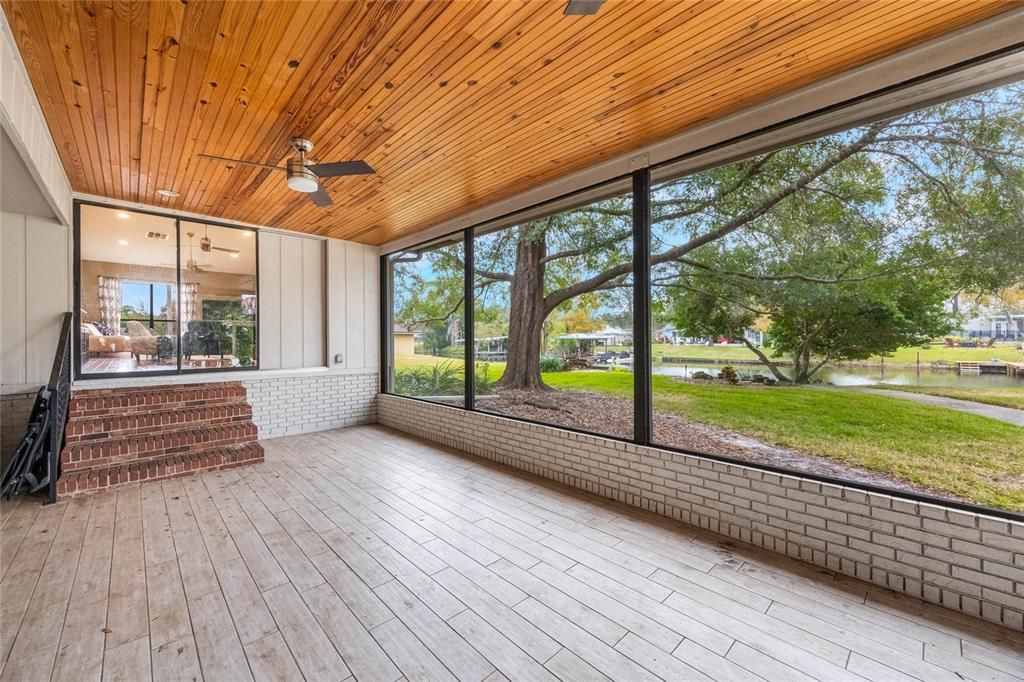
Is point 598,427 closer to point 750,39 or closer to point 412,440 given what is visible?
point 412,440

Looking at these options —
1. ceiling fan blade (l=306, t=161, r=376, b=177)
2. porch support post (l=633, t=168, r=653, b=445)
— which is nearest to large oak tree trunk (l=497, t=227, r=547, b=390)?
porch support post (l=633, t=168, r=653, b=445)

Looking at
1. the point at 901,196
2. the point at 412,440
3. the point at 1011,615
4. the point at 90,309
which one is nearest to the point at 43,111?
the point at 90,309

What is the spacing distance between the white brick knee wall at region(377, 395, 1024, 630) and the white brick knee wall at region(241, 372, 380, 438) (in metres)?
3.68

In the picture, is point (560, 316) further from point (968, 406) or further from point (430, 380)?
point (968, 406)

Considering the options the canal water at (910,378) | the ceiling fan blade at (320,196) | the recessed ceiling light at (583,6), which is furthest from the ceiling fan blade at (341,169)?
the canal water at (910,378)

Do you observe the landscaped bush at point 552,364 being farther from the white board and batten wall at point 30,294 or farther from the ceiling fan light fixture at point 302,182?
the white board and batten wall at point 30,294

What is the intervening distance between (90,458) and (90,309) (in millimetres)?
1868

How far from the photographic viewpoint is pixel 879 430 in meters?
2.57


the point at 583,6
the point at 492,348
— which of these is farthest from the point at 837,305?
the point at 492,348

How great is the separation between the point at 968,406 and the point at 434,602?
10.5 ft

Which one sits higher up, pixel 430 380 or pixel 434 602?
pixel 430 380

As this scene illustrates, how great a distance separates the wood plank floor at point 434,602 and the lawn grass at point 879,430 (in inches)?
28.2

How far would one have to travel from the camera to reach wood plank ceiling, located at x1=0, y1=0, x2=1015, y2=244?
1.92 m

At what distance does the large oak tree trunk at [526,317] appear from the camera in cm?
511
